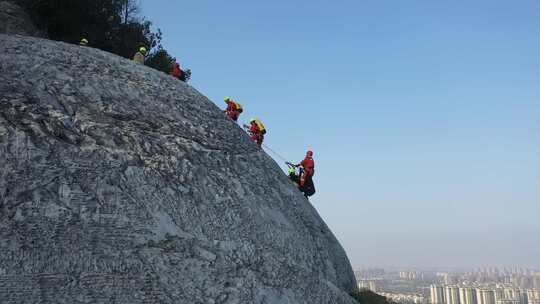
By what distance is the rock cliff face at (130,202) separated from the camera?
23.4 feet

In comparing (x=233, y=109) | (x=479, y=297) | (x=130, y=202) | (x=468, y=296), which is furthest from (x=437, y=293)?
(x=130, y=202)

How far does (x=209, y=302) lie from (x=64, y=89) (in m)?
4.52

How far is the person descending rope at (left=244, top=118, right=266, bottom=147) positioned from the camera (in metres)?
15.3

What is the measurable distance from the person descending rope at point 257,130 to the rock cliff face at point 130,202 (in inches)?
184

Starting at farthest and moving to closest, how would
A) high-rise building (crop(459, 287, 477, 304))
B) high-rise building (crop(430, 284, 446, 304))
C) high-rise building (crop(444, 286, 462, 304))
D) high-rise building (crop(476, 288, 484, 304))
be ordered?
high-rise building (crop(430, 284, 446, 304)) → high-rise building (crop(444, 286, 462, 304)) → high-rise building (crop(459, 287, 477, 304)) → high-rise building (crop(476, 288, 484, 304))

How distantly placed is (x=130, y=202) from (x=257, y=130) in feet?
25.5

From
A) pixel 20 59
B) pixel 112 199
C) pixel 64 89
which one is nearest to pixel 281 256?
pixel 112 199

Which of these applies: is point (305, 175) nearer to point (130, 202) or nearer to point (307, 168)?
point (307, 168)

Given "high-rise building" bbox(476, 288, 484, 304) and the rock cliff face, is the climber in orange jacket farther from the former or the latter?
"high-rise building" bbox(476, 288, 484, 304)

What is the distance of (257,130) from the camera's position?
1536 cm

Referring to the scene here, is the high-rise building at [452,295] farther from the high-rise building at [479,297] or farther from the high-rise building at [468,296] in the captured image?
the high-rise building at [479,297]

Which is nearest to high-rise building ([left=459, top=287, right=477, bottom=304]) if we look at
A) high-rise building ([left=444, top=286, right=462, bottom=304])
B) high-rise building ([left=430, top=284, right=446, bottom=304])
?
high-rise building ([left=444, top=286, right=462, bottom=304])

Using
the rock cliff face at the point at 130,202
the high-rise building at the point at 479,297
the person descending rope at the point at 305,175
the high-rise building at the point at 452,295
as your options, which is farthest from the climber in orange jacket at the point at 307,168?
the high-rise building at the point at 452,295

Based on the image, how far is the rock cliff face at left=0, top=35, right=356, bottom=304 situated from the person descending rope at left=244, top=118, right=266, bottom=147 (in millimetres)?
4681
